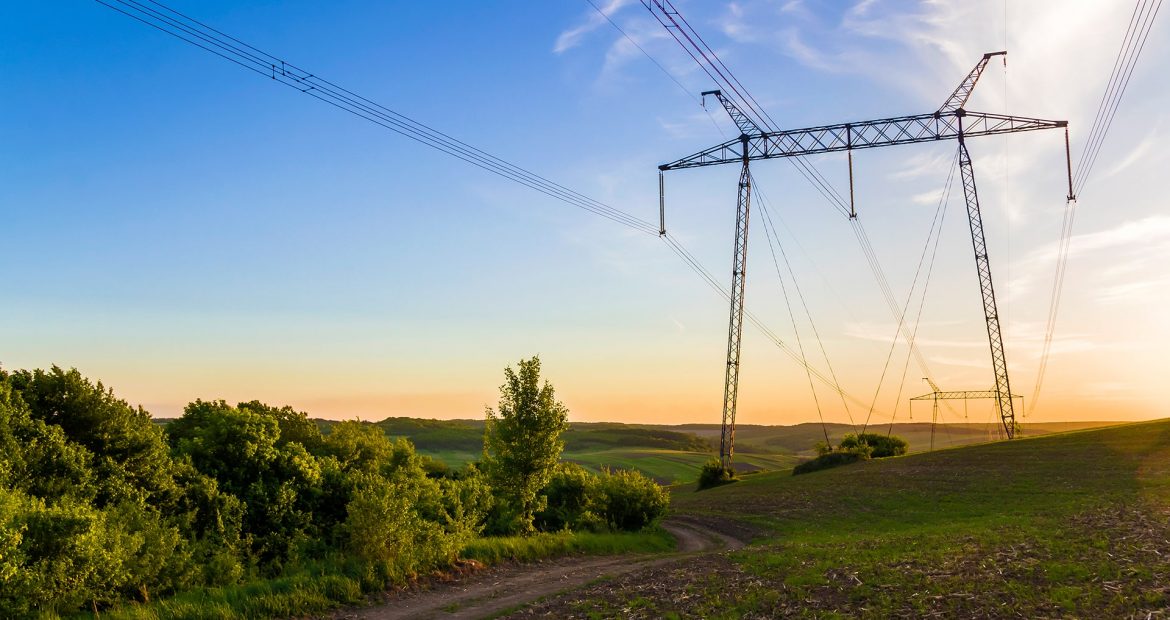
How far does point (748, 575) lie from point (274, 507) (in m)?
19.1

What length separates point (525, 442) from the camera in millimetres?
39844

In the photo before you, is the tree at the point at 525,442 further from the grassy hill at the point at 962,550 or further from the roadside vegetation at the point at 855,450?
the roadside vegetation at the point at 855,450

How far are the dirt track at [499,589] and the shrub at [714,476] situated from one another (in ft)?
156

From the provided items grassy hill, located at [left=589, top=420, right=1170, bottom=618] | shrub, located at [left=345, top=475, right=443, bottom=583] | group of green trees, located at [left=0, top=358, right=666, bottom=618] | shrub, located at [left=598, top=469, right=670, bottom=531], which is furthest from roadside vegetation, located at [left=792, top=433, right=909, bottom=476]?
shrub, located at [left=345, top=475, right=443, bottom=583]

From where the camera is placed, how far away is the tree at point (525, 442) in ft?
130

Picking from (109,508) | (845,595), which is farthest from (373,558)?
(845,595)

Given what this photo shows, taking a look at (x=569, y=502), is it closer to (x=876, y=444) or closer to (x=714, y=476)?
(x=714, y=476)

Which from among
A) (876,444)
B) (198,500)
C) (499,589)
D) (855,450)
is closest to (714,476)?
(855,450)

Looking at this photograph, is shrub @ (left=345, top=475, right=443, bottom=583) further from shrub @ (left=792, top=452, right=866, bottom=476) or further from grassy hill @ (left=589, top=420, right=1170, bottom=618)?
shrub @ (left=792, top=452, right=866, bottom=476)

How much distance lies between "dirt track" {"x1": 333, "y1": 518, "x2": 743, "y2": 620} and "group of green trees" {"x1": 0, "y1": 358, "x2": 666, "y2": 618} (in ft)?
6.02

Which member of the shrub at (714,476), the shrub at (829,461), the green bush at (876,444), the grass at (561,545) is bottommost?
the shrub at (714,476)

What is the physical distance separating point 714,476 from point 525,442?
154 feet

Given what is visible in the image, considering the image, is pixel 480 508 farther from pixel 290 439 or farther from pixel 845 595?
pixel 845 595

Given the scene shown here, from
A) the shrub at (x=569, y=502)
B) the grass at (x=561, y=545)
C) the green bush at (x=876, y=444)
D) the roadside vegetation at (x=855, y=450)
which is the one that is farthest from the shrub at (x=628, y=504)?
the green bush at (x=876, y=444)
